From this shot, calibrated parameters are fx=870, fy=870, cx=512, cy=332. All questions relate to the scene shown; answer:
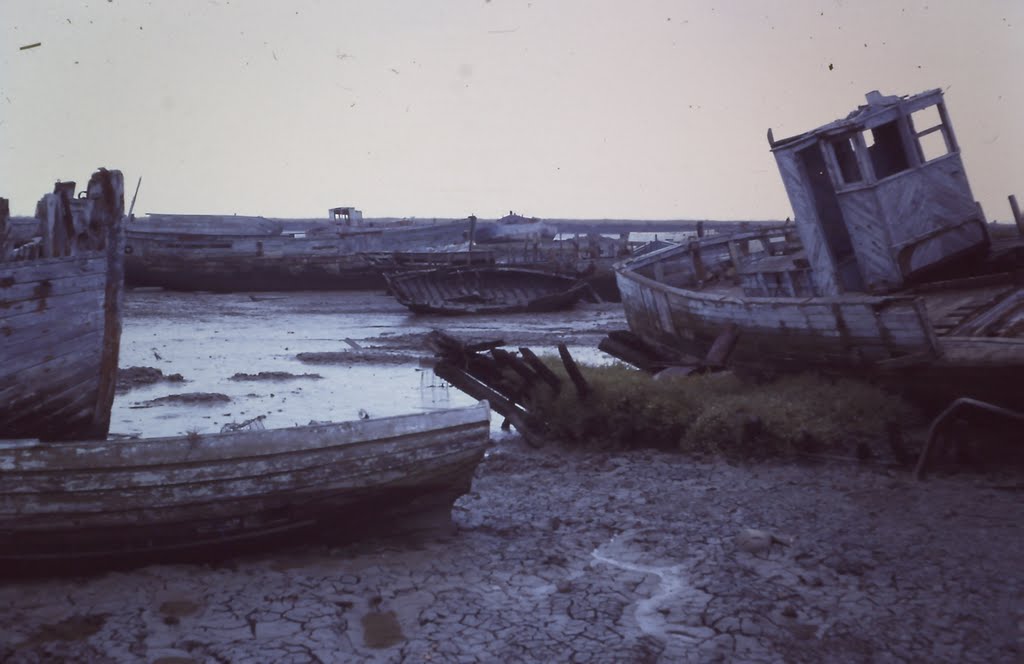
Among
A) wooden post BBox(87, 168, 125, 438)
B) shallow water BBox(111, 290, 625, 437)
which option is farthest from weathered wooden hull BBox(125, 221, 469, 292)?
wooden post BBox(87, 168, 125, 438)

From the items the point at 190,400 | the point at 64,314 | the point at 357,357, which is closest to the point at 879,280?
the point at 64,314

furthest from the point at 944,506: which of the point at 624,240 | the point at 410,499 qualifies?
the point at 624,240

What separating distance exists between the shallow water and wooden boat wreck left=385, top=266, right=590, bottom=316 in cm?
Answer: 75

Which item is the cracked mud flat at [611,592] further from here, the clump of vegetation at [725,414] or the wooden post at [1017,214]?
the wooden post at [1017,214]

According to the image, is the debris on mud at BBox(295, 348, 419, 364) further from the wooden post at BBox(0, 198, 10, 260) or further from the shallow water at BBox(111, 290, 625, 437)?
the wooden post at BBox(0, 198, 10, 260)

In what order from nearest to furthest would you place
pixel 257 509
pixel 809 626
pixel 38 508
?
pixel 809 626, pixel 38 508, pixel 257 509

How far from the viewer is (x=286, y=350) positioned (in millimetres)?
19812

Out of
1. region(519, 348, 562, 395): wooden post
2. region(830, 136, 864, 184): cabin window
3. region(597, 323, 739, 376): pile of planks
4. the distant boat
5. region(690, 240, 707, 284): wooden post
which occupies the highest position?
the distant boat

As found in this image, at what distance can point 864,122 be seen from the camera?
10922 mm

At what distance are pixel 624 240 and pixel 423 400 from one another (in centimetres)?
2889

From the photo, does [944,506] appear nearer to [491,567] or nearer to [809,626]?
[809,626]

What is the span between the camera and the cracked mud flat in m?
4.77

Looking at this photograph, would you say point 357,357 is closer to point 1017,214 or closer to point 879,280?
point 879,280

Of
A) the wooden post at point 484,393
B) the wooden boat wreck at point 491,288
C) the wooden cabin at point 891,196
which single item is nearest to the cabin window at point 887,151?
the wooden cabin at point 891,196
